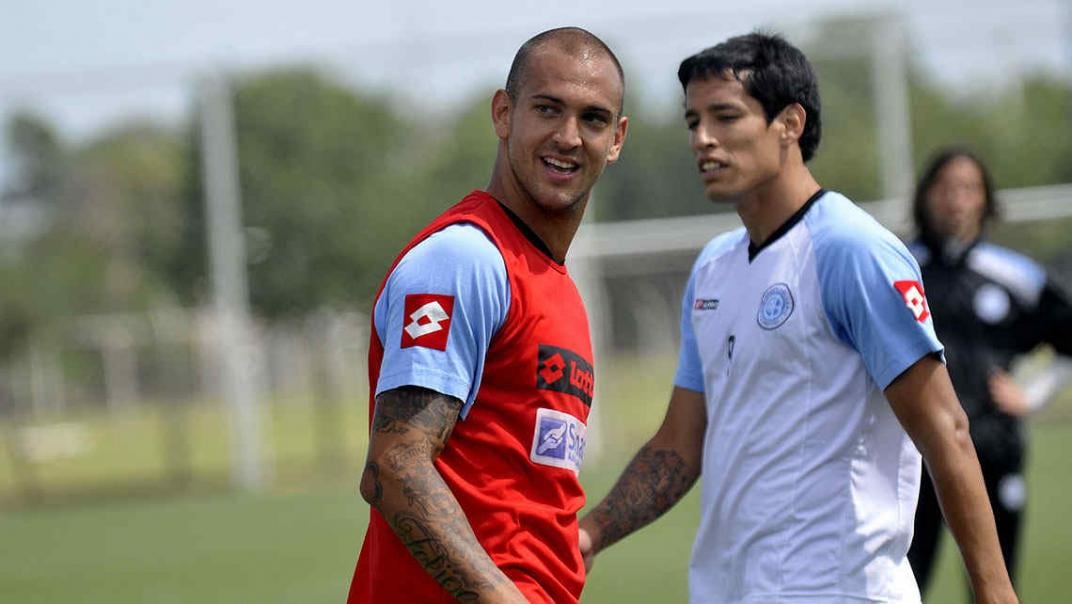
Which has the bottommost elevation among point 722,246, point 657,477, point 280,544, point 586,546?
point 280,544

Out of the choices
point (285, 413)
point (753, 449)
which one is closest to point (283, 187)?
point (285, 413)

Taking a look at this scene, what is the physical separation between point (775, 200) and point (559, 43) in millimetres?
963

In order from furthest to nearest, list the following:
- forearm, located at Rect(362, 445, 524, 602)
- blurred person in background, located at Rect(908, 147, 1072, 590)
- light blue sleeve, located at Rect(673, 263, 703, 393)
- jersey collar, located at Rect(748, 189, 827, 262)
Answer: blurred person in background, located at Rect(908, 147, 1072, 590) → light blue sleeve, located at Rect(673, 263, 703, 393) → jersey collar, located at Rect(748, 189, 827, 262) → forearm, located at Rect(362, 445, 524, 602)

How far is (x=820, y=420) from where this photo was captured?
3.95m

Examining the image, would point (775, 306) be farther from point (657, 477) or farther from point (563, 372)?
point (563, 372)

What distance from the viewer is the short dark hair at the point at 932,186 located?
6.63m

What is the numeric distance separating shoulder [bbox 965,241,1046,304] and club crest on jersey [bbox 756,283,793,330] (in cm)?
296

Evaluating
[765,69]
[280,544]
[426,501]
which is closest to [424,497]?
[426,501]

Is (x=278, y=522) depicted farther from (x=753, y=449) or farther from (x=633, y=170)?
(x=753, y=449)

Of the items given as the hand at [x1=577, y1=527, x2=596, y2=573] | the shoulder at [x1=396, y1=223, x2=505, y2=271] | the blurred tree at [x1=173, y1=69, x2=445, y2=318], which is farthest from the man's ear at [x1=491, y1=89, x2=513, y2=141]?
the blurred tree at [x1=173, y1=69, x2=445, y2=318]

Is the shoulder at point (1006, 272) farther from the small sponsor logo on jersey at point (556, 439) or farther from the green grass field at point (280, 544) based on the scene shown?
the small sponsor logo on jersey at point (556, 439)

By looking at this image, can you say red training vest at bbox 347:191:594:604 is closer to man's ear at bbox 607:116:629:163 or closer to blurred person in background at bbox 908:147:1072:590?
man's ear at bbox 607:116:629:163

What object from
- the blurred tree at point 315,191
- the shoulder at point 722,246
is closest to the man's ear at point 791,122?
the shoulder at point 722,246

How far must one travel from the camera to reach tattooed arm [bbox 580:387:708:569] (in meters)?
4.31
